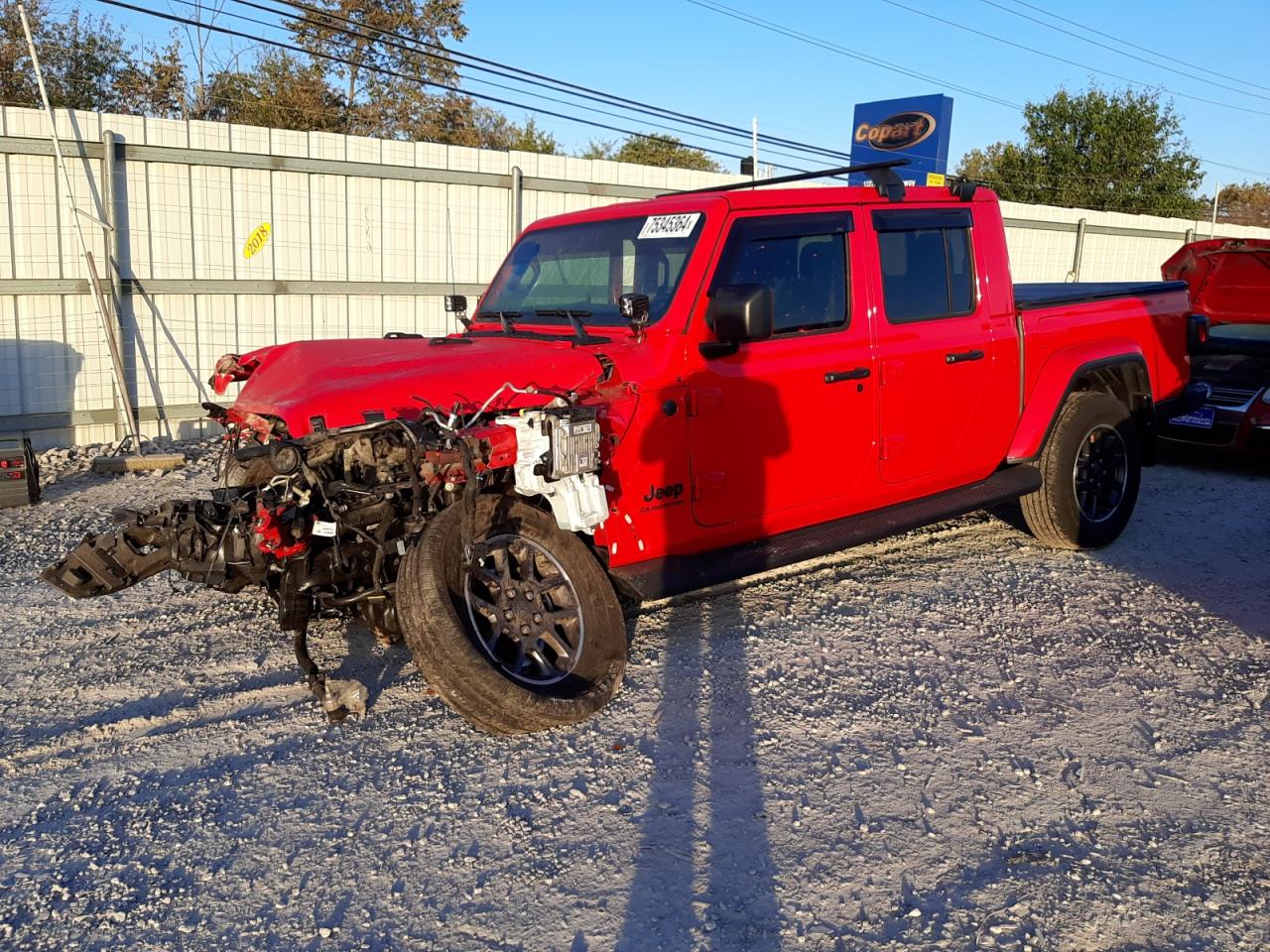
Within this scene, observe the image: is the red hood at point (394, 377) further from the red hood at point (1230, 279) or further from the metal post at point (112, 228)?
the red hood at point (1230, 279)

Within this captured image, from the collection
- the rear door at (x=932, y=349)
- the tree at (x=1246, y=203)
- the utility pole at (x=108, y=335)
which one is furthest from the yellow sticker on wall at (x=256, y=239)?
the tree at (x=1246, y=203)

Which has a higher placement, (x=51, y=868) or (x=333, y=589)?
(x=333, y=589)

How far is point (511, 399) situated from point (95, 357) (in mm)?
6889

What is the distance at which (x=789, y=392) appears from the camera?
486cm

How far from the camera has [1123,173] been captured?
3431 cm

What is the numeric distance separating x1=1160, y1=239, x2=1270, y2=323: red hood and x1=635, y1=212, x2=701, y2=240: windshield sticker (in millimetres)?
7029

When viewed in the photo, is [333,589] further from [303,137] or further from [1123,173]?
[1123,173]

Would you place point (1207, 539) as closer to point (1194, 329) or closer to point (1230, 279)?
point (1194, 329)

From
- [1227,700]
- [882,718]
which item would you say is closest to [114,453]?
[882,718]

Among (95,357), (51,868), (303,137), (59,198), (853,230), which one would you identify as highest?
(303,137)

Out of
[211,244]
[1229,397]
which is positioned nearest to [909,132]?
[1229,397]

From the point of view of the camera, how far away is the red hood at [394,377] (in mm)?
3973

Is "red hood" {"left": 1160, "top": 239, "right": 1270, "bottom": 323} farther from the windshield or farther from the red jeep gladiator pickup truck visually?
the windshield

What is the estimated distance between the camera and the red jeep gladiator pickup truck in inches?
153
